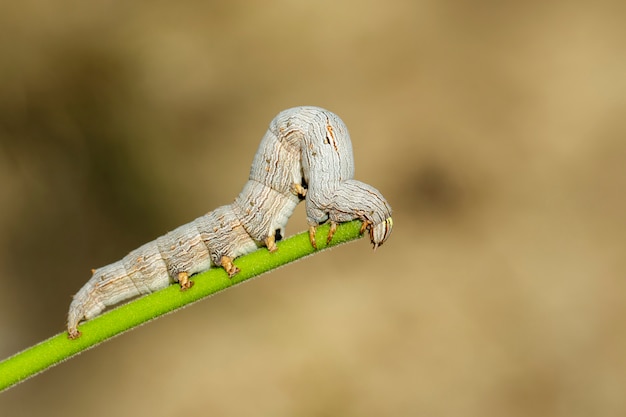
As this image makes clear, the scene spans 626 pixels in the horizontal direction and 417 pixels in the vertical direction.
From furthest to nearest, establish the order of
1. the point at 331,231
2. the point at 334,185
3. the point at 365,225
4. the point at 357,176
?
the point at 357,176 → the point at 334,185 → the point at 365,225 → the point at 331,231

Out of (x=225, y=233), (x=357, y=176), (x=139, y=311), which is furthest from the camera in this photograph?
(x=357, y=176)

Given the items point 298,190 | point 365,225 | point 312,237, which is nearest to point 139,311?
point 312,237

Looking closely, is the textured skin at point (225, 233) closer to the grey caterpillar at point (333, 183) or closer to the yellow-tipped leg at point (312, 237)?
the grey caterpillar at point (333, 183)

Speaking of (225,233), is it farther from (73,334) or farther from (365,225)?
(73,334)

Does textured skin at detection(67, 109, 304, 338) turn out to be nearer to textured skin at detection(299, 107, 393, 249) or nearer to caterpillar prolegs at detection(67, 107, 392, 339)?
caterpillar prolegs at detection(67, 107, 392, 339)

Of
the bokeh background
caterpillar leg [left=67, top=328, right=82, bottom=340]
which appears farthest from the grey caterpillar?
the bokeh background

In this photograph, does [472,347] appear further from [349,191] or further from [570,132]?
[349,191]

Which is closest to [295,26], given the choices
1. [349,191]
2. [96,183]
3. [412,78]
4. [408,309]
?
[412,78]
